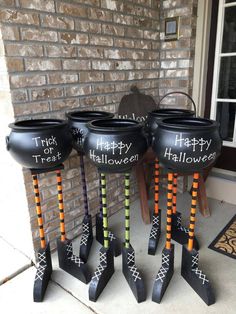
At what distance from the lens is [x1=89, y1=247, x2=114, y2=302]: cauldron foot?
58.5 inches

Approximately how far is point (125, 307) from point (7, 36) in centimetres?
156

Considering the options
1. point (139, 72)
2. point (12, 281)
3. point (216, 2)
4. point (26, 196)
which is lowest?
point (12, 281)

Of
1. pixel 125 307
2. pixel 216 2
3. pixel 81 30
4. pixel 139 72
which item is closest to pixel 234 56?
pixel 216 2

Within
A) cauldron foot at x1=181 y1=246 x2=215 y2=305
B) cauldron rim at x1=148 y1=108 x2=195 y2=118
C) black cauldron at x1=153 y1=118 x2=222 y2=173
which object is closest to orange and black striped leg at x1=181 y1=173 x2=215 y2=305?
cauldron foot at x1=181 y1=246 x2=215 y2=305

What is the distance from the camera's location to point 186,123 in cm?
148

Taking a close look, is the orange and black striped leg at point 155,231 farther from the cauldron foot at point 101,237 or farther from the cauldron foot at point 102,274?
the cauldron foot at point 102,274

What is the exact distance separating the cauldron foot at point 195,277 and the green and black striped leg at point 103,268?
437 mm

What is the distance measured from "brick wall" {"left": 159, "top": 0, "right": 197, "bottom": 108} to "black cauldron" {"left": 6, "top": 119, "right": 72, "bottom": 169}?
1.39 m

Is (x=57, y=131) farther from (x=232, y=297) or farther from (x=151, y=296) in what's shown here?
(x=232, y=297)

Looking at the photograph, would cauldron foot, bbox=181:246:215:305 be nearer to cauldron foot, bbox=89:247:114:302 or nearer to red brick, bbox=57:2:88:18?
cauldron foot, bbox=89:247:114:302

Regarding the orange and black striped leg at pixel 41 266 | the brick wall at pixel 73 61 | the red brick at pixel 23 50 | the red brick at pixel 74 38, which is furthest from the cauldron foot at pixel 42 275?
the red brick at pixel 74 38

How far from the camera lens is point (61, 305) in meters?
1.47

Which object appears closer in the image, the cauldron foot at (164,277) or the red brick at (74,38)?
the cauldron foot at (164,277)

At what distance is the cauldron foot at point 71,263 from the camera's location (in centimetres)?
162
